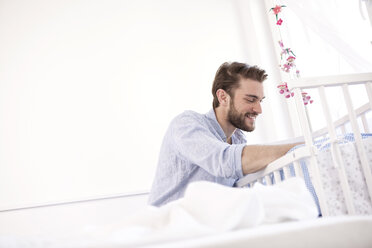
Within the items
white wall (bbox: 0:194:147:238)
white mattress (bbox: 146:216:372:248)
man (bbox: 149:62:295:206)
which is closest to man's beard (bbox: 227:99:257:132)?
man (bbox: 149:62:295:206)

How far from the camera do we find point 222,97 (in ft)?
5.46

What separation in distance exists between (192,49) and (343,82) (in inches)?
59.9

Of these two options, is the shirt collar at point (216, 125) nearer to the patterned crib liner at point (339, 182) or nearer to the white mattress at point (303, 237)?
the patterned crib liner at point (339, 182)

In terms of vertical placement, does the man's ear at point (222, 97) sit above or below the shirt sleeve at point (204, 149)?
above

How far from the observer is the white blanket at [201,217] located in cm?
41

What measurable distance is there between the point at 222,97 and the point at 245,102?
0.11 meters

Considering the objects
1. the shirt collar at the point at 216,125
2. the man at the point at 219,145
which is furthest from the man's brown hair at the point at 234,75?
the shirt collar at the point at 216,125

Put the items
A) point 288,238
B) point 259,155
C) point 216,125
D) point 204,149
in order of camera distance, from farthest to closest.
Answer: point 216,125 < point 204,149 < point 259,155 < point 288,238

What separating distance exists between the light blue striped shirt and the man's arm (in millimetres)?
43

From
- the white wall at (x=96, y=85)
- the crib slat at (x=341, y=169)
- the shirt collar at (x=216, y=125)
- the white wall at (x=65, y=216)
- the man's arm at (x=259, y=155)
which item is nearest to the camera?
the crib slat at (x=341, y=169)

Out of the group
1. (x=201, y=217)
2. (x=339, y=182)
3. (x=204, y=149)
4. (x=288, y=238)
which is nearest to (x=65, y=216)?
(x=204, y=149)

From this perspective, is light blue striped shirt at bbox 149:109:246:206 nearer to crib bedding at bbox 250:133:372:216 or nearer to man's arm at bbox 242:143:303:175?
man's arm at bbox 242:143:303:175

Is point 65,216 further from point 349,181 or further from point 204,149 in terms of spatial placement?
point 349,181

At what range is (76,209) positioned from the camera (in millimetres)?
2006
